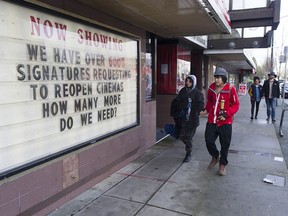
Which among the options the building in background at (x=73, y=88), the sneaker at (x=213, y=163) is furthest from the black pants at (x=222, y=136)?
the building in background at (x=73, y=88)

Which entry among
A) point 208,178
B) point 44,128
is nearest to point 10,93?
point 44,128

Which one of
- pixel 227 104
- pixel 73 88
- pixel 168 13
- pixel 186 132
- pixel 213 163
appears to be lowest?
pixel 213 163

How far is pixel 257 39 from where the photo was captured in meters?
11.1

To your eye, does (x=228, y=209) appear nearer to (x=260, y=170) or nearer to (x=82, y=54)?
(x=260, y=170)

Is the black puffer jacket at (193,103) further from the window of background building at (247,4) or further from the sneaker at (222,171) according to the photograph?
the window of background building at (247,4)

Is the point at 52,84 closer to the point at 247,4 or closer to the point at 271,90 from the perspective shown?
the point at 247,4

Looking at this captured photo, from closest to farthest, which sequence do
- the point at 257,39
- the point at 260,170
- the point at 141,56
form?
the point at 260,170
the point at 141,56
the point at 257,39

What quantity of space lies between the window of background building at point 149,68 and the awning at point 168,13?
0.47 meters

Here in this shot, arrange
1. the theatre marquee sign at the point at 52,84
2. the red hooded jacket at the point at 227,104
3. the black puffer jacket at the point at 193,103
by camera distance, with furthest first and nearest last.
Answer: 1. the black puffer jacket at the point at 193,103
2. the red hooded jacket at the point at 227,104
3. the theatre marquee sign at the point at 52,84

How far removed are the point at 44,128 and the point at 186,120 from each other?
9.36 feet

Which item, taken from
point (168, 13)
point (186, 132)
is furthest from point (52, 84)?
point (186, 132)

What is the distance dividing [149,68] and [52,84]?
11.1ft

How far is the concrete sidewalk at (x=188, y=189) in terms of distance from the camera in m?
3.69

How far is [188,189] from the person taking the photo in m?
4.34
